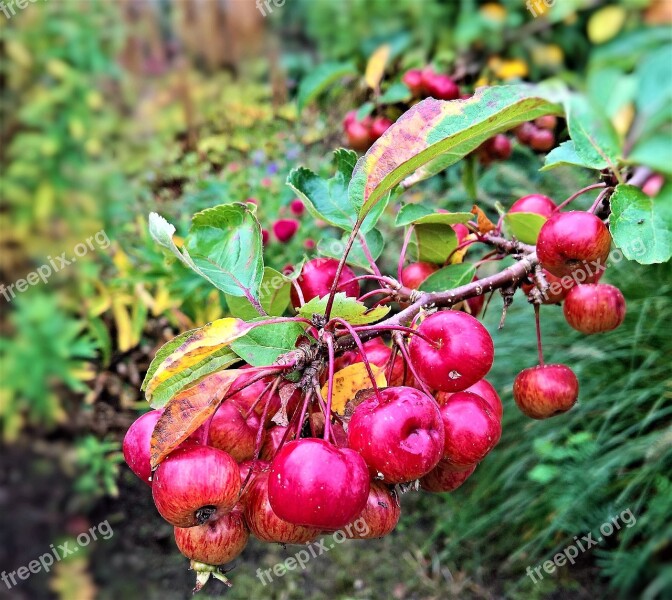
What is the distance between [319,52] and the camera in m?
3.19

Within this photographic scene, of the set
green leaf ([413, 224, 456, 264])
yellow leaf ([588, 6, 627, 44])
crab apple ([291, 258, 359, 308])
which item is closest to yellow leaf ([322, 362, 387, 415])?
crab apple ([291, 258, 359, 308])

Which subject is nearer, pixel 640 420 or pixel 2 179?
pixel 640 420

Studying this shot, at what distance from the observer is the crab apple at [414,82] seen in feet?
4.04

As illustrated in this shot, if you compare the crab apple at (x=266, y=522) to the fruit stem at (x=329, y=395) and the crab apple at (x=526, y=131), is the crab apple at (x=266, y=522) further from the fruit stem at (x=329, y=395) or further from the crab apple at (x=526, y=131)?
the crab apple at (x=526, y=131)

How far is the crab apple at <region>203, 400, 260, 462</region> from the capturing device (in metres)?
0.51

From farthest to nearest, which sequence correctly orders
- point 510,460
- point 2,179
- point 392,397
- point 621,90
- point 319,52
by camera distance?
point 319,52 < point 2,179 < point 510,460 < point 392,397 < point 621,90

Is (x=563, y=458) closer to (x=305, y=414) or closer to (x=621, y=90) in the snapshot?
(x=305, y=414)

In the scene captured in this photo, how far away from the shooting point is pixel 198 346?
47 cm

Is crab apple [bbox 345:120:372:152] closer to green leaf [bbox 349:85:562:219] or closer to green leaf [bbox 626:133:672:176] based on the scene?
green leaf [bbox 349:85:562:219]

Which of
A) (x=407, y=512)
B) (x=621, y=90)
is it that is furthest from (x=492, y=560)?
(x=621, y=90)

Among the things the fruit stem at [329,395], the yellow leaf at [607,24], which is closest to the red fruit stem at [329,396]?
the fruit stem at [329,395]

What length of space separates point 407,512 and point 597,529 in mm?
521

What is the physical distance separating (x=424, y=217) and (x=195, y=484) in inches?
13.4

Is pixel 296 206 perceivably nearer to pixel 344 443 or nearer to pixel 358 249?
pixel 358 249
